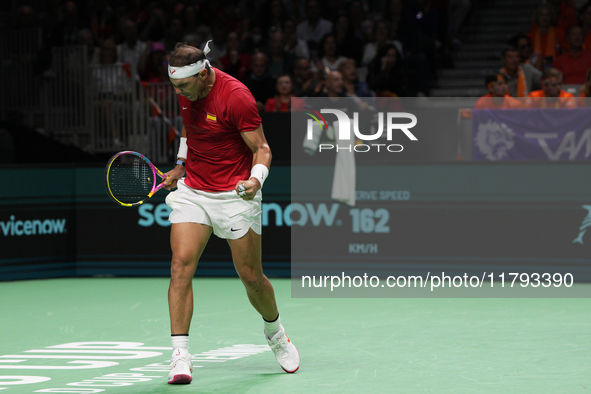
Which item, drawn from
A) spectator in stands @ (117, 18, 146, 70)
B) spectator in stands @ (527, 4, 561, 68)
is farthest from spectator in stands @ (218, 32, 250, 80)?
spectator in stands @ (527, 4, 561, 68)

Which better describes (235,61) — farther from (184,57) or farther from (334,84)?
(184,57)

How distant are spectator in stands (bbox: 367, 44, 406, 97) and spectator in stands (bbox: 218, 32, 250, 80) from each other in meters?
1.90

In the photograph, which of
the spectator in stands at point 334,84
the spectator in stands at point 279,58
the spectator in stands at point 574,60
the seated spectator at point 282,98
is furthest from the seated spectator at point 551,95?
the spectator in stands at point 279,58

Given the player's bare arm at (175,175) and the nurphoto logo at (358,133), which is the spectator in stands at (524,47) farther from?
the player's bare arm at (175,175)

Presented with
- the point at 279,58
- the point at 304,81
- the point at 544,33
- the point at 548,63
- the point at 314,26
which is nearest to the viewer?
the point at 304,81

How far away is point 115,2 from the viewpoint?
51.5 ft

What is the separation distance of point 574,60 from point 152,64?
573cm

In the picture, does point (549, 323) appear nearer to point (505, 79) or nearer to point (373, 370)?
point (373, 370)

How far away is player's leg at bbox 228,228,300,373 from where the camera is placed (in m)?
5.55

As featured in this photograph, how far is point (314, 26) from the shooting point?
14.3 m

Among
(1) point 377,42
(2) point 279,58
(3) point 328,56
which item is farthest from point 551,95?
(2) point 279,58

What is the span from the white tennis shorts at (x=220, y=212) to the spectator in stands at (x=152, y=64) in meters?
7.55

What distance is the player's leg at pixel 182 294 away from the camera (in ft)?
17.3

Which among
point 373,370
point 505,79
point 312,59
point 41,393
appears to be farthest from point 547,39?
point 41,393
